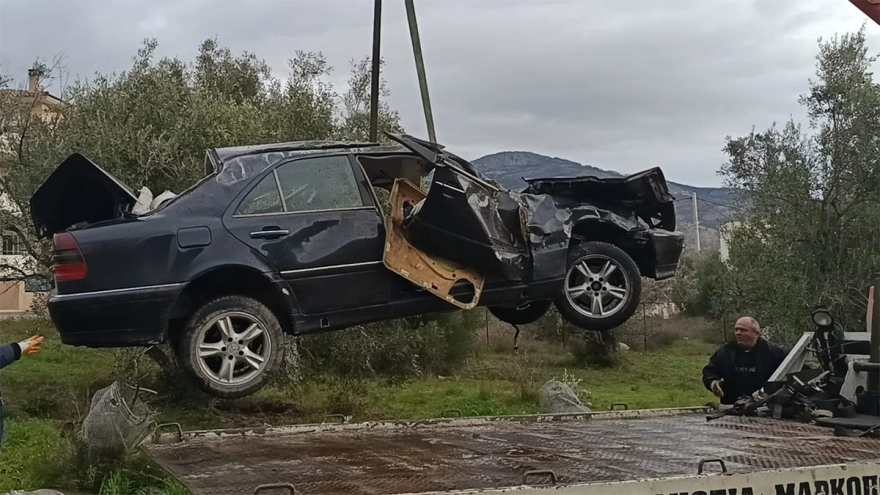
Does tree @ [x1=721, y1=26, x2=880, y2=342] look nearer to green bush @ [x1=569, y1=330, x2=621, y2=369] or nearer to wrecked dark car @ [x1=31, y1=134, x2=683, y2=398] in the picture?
green bush @ [x1=569, y1=330, x2=621, y2=369]

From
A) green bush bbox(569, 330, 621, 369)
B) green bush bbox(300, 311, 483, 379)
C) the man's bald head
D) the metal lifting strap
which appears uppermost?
the metal lifting strap

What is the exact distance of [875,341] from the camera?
232 inches

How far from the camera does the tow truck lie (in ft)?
12.6

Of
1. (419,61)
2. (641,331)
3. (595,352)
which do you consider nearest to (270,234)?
(419,61)

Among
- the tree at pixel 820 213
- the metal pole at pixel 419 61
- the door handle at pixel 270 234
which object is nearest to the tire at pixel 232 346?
the door handle at pixel 270 234

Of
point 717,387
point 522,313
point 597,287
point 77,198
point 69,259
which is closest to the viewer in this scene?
point 69,259

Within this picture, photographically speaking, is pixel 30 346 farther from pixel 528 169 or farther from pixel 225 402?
pixel 225 402

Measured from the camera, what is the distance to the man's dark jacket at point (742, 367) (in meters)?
7.44

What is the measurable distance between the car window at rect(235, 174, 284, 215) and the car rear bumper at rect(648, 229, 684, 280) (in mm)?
2180

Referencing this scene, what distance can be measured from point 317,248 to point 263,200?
374 millimetres

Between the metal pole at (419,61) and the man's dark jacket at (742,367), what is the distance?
3645mm

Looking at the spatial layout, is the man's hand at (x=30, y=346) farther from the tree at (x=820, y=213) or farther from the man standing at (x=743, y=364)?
the tree at (x=820, y=213)

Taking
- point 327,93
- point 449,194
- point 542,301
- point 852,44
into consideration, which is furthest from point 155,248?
point 852,44

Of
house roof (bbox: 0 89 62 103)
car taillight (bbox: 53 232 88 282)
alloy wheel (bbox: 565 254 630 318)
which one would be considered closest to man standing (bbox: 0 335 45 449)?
car taillight (bbox: 53 232 88 282)
